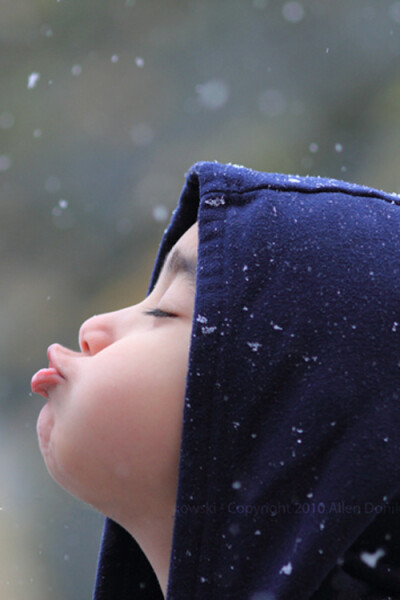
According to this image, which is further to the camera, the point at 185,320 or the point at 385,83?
the point at 385,83

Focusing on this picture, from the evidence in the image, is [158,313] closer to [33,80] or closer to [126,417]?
[126,417]

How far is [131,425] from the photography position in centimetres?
85

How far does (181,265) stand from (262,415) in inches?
9.1

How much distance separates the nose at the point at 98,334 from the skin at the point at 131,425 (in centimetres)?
3

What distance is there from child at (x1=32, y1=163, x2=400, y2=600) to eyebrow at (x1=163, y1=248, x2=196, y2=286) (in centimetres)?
3

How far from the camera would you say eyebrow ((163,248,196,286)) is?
94 centimetres

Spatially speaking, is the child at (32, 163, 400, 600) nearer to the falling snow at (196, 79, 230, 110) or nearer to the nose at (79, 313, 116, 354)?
the nose at (79, 313, 116, 354)

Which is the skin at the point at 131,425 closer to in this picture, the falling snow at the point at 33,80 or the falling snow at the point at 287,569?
the falling snow at the point at 287,569

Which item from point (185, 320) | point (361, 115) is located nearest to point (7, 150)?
point (361, 115)

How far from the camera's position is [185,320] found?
2.99 ft

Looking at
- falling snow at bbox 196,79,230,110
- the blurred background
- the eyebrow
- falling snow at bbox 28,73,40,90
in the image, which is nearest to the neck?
the eyebrow

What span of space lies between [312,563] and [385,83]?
2.37 metres

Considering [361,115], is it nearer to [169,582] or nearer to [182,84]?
[182,84]

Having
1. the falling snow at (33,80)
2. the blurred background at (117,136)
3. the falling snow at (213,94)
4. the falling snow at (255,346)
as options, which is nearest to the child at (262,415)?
the falling snow at (255,346)
